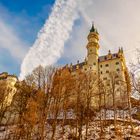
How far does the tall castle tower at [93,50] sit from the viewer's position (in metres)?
75.0

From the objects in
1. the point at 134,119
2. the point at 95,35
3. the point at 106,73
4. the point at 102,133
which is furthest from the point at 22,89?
the point at 95,35

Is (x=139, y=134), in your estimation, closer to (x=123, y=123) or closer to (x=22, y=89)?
(x=123, y=123)

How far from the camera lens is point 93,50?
7669 centimetres

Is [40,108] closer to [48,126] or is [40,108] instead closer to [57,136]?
[57,136]

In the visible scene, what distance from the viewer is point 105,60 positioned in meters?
74.6

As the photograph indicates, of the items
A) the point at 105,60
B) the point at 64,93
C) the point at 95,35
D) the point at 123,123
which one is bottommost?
the point at 123,123

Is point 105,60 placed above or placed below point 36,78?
above

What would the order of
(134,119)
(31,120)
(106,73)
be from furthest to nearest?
(106,73)
(134,119)
(31,120)

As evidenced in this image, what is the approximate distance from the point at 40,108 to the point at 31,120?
2676 millimetres

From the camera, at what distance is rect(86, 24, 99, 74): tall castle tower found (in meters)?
75.0

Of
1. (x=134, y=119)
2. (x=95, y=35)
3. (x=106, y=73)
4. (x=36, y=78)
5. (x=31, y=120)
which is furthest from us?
(x=95, y=35)

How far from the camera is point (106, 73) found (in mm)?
71688

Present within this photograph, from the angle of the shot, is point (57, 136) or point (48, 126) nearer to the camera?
point (57, 136)

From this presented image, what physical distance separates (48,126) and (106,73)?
3397 cm
